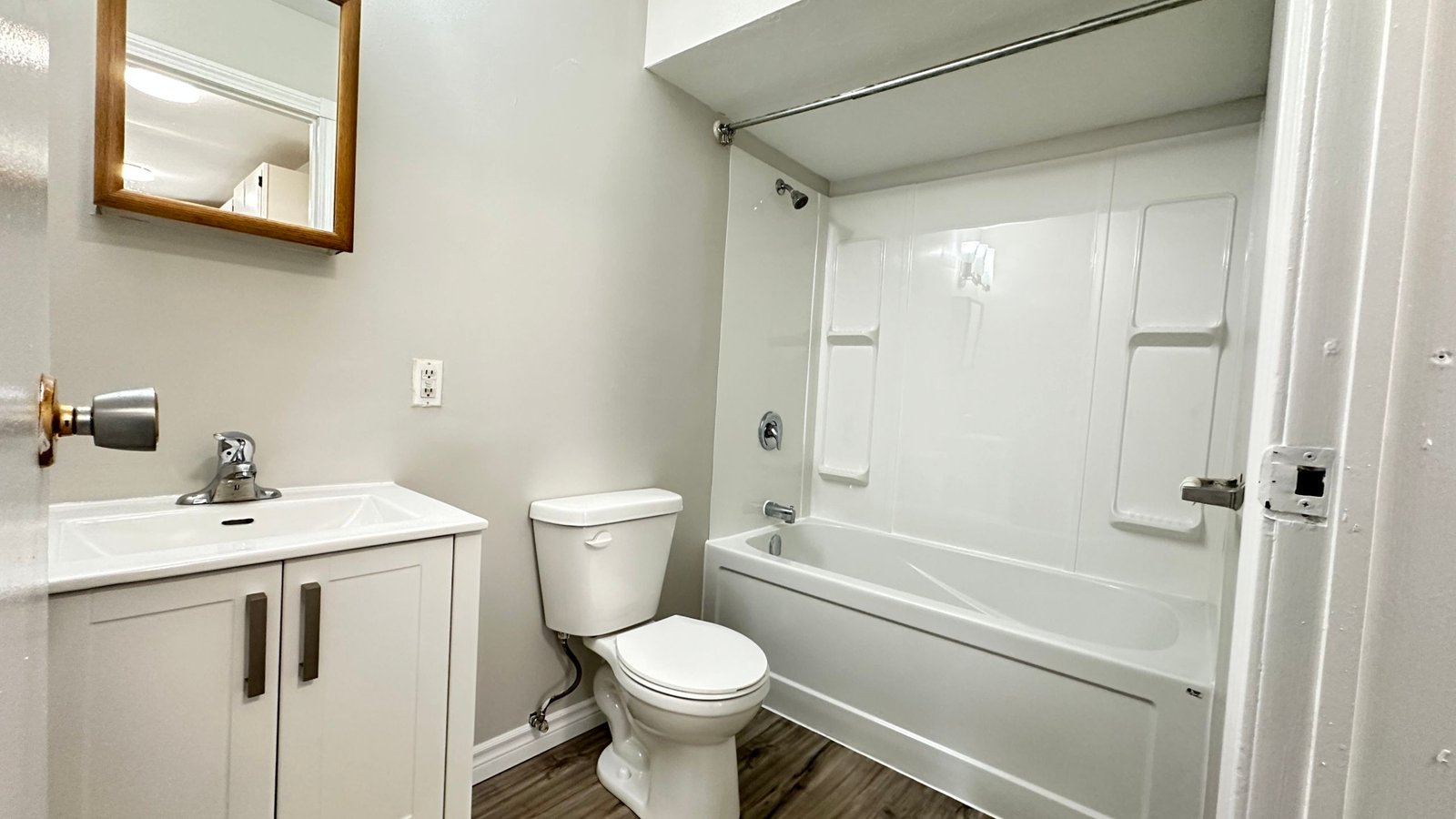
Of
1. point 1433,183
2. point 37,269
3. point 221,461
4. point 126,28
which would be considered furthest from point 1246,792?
point 126,28

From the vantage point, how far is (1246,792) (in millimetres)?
517

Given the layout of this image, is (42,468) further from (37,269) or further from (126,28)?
(126,28)

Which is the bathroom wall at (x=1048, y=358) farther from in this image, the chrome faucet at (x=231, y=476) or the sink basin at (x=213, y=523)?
the chrome faucet at (x=231, y=476)

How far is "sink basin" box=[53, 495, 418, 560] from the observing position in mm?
952

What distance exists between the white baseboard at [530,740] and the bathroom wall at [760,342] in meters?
0.78

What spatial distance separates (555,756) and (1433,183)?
2103 mm

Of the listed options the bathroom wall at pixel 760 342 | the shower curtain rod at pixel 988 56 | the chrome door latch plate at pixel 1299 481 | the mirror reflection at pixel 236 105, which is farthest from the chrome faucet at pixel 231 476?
the shower curtain rod at pixel 988 56

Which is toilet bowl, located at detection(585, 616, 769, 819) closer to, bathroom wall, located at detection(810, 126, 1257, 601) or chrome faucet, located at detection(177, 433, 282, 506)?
chrome faucet, located at detection(177, 433, 282, 506)

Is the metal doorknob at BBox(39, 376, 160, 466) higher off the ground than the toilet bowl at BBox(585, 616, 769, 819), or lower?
higher

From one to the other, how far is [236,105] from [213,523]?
833 mm

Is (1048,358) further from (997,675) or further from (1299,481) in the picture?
(1299,481)

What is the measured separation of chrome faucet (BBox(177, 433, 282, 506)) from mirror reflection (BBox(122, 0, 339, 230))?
464 mm

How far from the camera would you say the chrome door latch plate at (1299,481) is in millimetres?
481

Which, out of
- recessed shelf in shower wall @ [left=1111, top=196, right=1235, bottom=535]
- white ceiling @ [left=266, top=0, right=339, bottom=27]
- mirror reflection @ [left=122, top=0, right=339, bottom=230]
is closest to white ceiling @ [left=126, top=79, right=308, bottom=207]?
mirror reflection @ [left=122, top=0, right=339, bottom=230]
